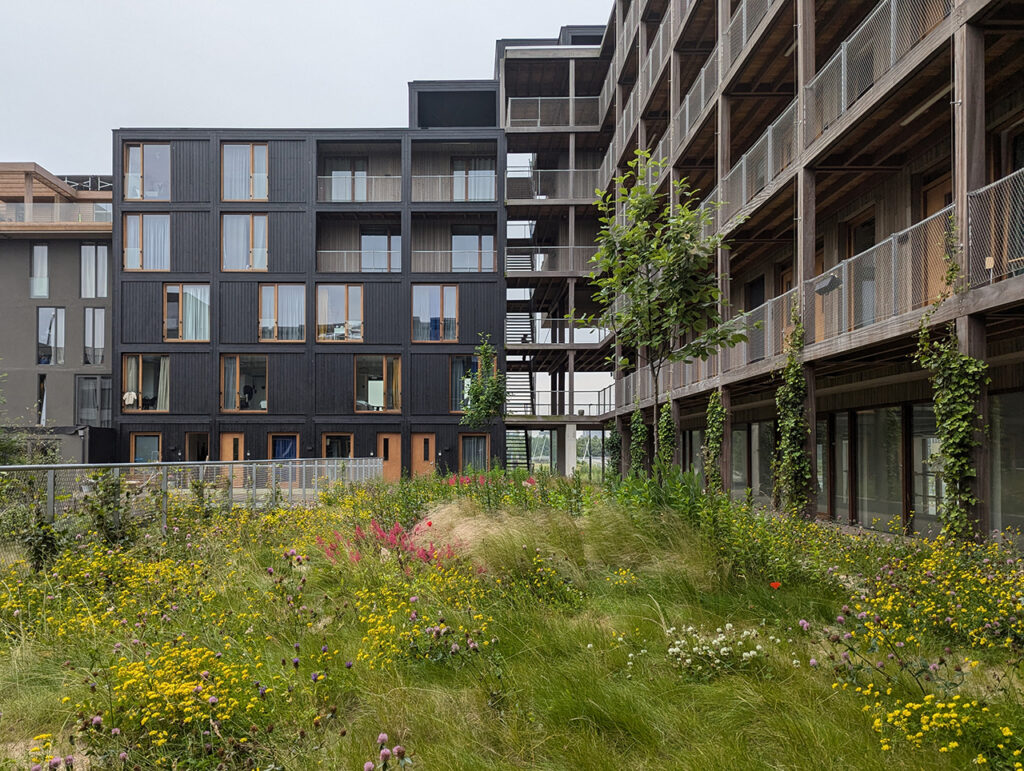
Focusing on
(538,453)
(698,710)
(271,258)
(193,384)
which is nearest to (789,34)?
(698,710)

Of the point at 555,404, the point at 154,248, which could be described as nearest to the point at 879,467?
the point at 555,404

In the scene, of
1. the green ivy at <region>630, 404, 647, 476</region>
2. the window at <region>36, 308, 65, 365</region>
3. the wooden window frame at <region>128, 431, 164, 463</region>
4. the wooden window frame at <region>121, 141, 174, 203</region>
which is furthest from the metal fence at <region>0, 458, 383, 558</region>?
the window at <region>36, 308, 65, 365</region>

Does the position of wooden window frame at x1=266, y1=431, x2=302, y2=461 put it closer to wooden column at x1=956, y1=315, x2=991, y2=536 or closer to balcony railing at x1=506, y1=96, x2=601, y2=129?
balcony railing at x1=506, y1=96, x2=601, y2=129

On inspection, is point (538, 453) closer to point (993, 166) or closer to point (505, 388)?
point (505, 388)

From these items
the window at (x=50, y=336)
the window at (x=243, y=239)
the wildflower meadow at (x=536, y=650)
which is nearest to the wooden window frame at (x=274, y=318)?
the window at (x=243, y=239)

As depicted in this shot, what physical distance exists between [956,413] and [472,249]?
2504 centimetres

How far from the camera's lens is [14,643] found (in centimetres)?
509

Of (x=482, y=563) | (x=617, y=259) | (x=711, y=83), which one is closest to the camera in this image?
(x=482, y=563)

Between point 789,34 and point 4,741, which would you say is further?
point 789,34

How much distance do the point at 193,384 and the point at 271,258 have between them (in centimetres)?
600

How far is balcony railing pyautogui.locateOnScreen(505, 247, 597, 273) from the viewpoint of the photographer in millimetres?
29938

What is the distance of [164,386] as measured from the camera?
2972 cm

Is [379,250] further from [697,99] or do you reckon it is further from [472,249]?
[697,99]

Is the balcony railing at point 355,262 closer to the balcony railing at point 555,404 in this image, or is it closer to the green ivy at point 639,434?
the balcony railing at point 555,404
